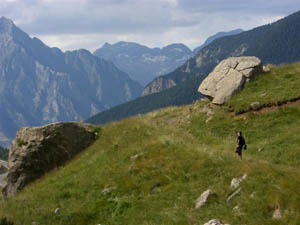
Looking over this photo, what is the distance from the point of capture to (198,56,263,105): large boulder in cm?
2961

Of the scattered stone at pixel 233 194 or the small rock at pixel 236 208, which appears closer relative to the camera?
the small rock at pixel 236 208

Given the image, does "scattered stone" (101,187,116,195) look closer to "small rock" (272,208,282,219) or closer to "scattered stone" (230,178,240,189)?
"scattered stone" (230,178,240,189)

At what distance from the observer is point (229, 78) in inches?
1228

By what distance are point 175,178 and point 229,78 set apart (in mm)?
18948

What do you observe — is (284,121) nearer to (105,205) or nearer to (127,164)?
(127,164)

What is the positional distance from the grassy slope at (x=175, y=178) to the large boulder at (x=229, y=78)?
2952 mm

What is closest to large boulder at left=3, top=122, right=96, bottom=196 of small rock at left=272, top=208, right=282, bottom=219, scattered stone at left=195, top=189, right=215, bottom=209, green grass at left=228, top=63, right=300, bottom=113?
green grass at left=228, top=63, right=300, bottom=113

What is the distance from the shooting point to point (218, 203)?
1160cm

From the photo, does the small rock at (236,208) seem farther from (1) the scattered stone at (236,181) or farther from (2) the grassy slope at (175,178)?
(1) the scattered stone at (236,181)

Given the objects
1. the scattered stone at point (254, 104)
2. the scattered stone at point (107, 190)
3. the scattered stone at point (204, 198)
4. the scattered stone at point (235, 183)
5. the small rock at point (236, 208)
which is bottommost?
the scattered stone at point (107, 190)

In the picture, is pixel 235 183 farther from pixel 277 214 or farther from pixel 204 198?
pixel 277 214

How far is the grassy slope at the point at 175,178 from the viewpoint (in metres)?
11.0

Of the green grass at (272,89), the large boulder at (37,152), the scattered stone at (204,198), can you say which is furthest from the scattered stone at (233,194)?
the large boulder at (37,152)

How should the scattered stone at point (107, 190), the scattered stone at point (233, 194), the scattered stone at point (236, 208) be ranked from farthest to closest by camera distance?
the scattered stone at point (107, 190)
the scattered stone at point (233, 194)
the scattered stone at point (236, 208)
